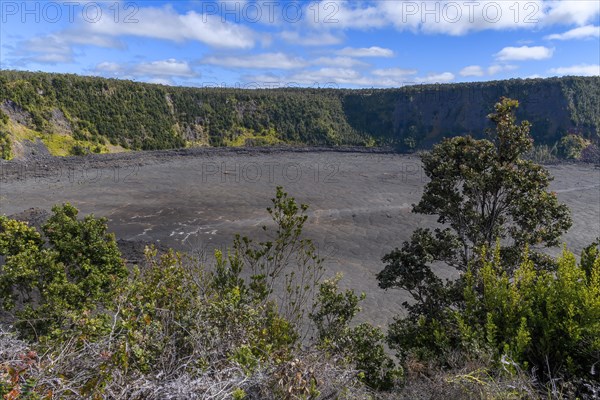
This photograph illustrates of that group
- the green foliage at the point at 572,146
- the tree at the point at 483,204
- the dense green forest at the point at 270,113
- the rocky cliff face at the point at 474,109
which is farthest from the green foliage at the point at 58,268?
the green foliage at the point at 572,146

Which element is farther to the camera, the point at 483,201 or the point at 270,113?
the point at 270,113

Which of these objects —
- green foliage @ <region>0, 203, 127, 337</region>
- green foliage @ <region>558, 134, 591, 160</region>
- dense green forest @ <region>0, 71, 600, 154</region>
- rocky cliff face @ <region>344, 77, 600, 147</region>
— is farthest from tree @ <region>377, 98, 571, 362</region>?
rocky cliff face @ <region>344, 77, 600, 147</region>

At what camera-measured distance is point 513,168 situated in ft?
39.7

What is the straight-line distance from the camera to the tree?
11.9m

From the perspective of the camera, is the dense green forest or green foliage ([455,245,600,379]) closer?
green foliage ([455,245,600,379])

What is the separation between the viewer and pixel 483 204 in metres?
12.7

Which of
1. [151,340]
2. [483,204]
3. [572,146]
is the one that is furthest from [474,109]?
[151,340]

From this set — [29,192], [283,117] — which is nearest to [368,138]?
[283,117]

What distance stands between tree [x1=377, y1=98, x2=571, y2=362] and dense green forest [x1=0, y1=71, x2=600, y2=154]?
53.4 metres

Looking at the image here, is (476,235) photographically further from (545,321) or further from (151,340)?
(151,340)

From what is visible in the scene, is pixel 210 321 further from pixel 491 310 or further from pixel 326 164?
pixel 326 164

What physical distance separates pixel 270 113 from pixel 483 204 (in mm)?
74380

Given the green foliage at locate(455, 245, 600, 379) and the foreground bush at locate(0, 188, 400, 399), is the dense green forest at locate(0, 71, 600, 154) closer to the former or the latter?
the foreground bush at locate(0, 188, 400, 399)

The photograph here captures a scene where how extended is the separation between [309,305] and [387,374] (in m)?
10.6
